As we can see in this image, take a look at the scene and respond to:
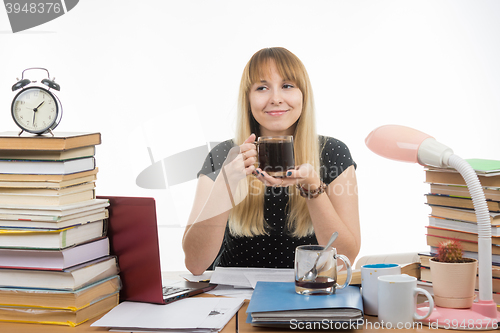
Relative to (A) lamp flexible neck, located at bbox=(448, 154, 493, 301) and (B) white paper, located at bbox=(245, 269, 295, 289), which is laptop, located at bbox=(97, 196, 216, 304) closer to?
(B) white paper, located at bbox=(245, 269, 295, 289)

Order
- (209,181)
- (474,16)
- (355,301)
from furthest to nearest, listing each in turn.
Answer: (474,16), (209,181), (355,301)

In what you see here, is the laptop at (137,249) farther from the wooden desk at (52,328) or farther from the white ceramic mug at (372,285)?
the white ceramic mug at (372,285)

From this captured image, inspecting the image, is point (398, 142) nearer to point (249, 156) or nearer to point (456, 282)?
point (456, 282)

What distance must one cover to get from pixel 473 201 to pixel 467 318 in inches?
9.2

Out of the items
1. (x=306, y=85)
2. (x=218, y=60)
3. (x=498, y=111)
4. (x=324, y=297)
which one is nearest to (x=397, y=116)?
(x=498, y=111)

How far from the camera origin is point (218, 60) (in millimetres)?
3197

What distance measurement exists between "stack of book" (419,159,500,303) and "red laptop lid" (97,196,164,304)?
656mm

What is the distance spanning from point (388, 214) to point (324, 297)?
98.0 inches

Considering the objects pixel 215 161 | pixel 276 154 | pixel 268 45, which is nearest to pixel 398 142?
pixel 276 154

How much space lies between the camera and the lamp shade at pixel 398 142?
96 cm

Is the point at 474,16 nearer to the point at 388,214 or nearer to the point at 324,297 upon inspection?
the point at 388,214

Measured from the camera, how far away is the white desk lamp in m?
0.89

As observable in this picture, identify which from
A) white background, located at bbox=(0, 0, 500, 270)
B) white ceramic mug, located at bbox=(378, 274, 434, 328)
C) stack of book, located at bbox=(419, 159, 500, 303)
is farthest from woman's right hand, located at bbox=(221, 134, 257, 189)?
white background, located at bbox=(0, 0, 500, 270)

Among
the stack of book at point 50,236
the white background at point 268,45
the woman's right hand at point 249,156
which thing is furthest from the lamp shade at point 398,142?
the white background at point 268,45
